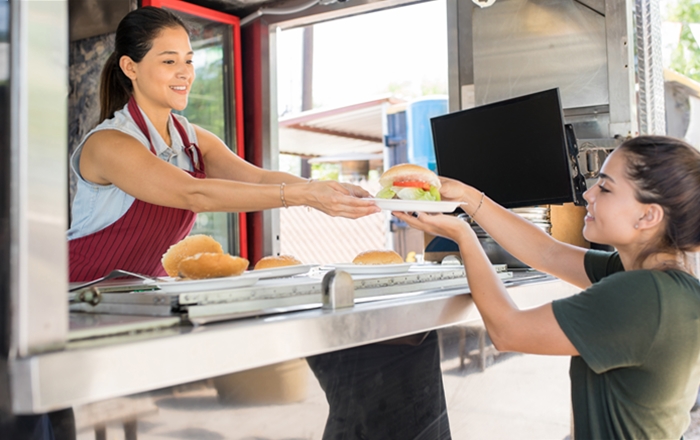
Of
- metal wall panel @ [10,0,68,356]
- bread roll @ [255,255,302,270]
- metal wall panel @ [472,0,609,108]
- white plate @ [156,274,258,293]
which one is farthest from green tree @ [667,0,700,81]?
metal wall panel @ [10,0,68,356]

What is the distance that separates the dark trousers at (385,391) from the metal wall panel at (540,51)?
88.6 inches

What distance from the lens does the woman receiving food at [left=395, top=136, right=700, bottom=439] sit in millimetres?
1458

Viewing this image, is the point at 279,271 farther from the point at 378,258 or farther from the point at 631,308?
the point at 631,308

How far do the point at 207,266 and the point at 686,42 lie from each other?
551 inches

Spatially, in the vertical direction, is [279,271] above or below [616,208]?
below

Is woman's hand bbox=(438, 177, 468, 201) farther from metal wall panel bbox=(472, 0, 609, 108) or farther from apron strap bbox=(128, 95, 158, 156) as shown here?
metal wall panel bbox=(472, 0, 609, 108)

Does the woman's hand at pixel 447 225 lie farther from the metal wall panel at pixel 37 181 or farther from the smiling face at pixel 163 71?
the smiling face at pixel 163 71

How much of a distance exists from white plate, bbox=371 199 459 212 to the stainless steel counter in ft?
0.84

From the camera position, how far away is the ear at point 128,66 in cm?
249


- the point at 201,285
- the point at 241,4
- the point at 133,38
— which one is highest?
the point at 241,4

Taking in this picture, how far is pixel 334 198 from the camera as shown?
1799 millimetres

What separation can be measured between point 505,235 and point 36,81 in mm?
1567

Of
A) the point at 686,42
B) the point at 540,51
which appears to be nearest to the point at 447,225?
the point at 540,51

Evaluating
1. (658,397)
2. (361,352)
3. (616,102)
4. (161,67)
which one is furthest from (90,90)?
(658,397)
